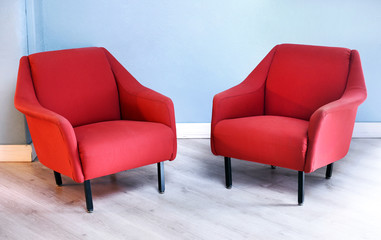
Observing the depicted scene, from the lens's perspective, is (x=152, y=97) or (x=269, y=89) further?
(x=269, y=89)

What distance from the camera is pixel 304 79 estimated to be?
9.89 ft

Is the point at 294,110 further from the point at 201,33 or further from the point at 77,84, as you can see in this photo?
the point at 77,84

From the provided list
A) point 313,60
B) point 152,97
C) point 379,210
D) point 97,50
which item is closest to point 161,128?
point 152,97

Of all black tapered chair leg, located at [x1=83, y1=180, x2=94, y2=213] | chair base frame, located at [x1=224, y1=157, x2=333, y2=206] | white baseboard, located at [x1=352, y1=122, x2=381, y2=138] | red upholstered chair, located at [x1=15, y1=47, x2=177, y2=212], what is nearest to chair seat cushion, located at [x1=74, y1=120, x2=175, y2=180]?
red upholstered chair, located at [x1=15, y1=47, x2=177, y2=212]

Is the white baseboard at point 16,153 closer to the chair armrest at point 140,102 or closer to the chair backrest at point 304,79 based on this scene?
the chair armrest at point 140,102

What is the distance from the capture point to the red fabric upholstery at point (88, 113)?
2.51 metres

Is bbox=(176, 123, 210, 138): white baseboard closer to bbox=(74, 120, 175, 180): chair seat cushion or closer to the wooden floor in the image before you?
the wooden floor

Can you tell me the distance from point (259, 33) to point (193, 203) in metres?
1.54

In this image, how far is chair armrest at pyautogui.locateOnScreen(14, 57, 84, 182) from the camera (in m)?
2.46

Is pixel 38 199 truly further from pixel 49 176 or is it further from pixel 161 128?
pixel 161 128

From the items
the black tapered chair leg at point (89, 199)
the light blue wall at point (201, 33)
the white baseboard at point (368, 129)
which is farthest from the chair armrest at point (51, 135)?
the white baseboard at point (368, 129)

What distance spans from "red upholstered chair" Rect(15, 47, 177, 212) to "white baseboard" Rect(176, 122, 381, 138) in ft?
2.80

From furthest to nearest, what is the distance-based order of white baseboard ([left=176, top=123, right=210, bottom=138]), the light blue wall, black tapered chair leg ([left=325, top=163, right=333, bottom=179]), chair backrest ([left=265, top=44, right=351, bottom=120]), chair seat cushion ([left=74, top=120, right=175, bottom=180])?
white baseboard ([left=176, top=123, right=210, bottom=138]), the light blue wall, black tapered chair leg ([left=325, top=163, right=333, bottom=179]), chair backrest ([left=265, top=44, right=351, bottom=120]), chair seat cushion ([left=74, top=120, right=175, bottom=180])

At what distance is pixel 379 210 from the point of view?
104 inches
